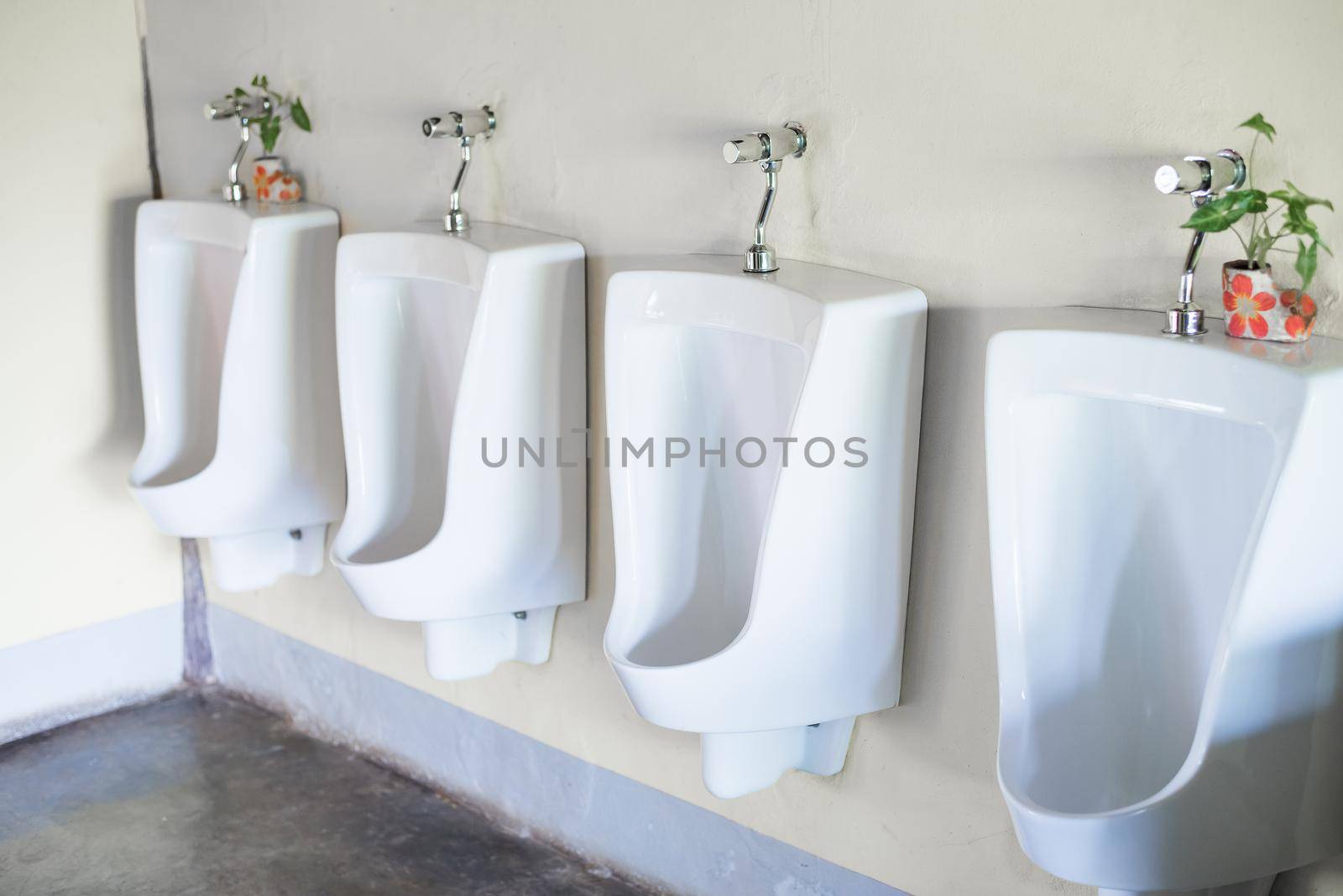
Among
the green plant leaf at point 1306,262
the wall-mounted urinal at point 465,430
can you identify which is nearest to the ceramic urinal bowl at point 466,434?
the wall-mounted urinal at point 465,430

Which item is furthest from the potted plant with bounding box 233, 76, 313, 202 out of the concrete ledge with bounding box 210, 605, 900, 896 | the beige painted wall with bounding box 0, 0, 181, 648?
the concrete ledge with bounding box 210, 605, 900, 896

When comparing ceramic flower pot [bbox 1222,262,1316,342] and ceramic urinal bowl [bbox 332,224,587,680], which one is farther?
ceramic urinal bowl [bbox 332,224,587,680]

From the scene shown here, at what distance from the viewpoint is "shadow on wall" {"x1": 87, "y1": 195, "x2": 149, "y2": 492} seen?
2508 millimetres

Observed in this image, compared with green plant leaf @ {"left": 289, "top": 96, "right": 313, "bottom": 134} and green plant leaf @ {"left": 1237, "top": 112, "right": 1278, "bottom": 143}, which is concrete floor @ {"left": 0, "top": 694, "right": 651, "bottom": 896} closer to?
green plant leaf @ {"left": 289, "top": 96, "right": 313, "bottom": 134}

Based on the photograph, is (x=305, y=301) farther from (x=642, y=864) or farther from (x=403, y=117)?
(x=642, y=864)

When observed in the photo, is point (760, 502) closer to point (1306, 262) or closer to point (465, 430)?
point (465, 430)

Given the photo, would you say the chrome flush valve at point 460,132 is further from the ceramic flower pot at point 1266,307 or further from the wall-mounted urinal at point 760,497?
the ceramic flower pot at point 1266,307

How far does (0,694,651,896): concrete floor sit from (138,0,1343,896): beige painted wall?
22 centimetres

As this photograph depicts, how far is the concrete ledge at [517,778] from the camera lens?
5.83 feet

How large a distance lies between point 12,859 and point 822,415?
5.15ft

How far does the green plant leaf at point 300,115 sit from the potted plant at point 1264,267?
1.51m

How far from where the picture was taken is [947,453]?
1.46 meters

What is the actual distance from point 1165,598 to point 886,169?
0.55m

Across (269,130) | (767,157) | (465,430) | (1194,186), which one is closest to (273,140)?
(269,130)
